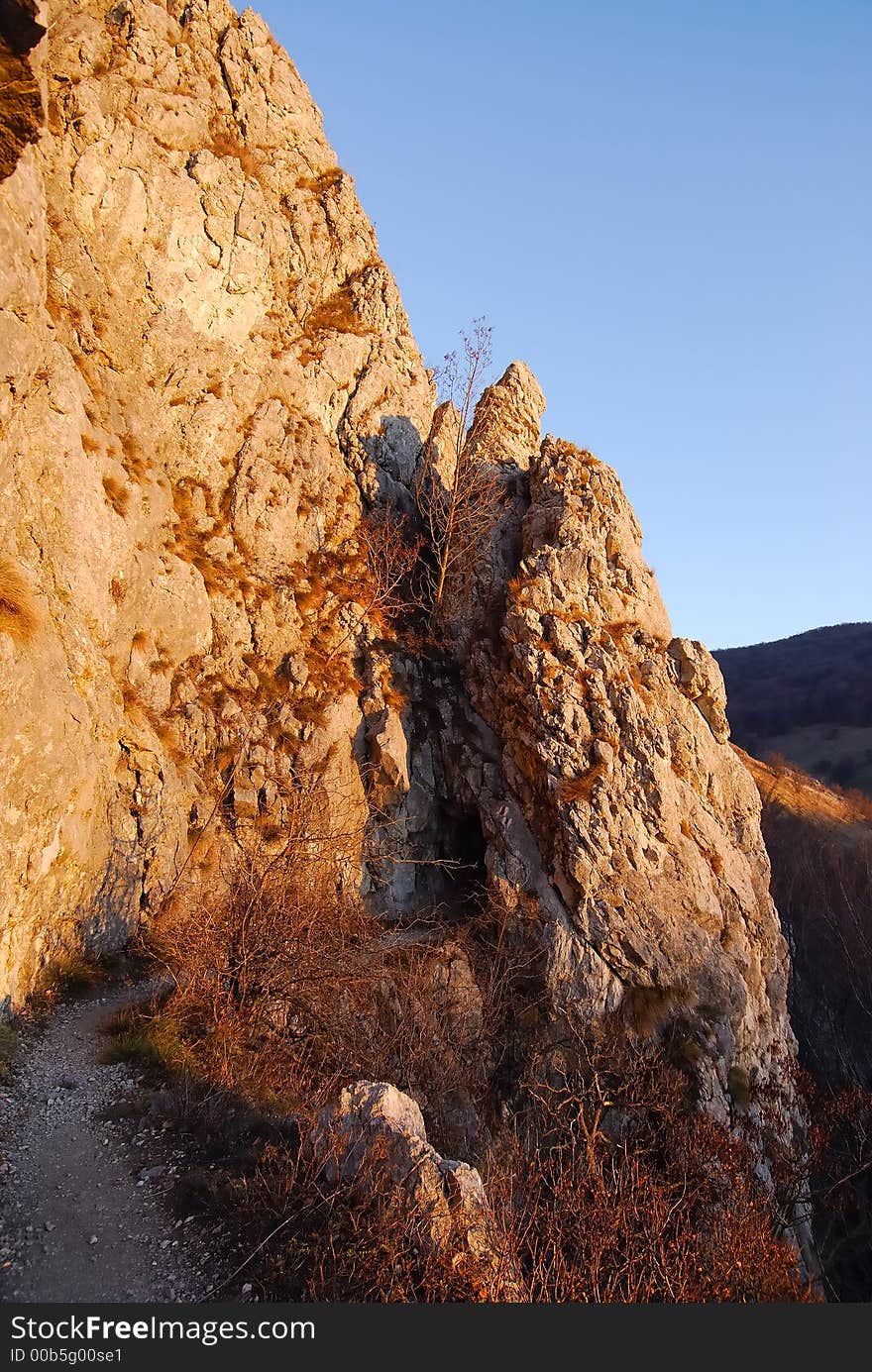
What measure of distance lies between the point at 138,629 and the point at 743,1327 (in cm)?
1443

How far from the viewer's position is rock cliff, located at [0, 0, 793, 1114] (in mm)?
12922

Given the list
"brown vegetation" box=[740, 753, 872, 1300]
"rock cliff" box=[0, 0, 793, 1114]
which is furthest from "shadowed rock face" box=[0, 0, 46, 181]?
"brown vegetation" box=[740, 753, 872, 1300]

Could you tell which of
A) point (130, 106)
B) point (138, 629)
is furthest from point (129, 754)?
point (130, 106)

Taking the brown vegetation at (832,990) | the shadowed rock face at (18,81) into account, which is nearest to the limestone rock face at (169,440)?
the shadowed rock face at (18,81)

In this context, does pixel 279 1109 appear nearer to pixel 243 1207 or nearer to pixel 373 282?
pixel 243 1207

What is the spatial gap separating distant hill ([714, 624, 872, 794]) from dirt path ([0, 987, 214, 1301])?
2588 inches

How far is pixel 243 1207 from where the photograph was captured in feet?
20.2

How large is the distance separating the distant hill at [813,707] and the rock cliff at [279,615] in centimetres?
5357

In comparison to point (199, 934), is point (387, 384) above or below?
above

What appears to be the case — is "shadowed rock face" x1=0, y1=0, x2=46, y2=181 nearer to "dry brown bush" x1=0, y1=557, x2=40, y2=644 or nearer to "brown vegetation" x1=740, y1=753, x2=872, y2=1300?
"dry brown bush" x1=0, y1=557, x2=40, y2=644

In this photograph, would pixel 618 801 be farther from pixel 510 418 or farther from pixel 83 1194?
pixel 510 418

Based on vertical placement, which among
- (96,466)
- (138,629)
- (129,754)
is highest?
(96,466)

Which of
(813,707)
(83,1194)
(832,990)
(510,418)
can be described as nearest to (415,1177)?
(83,1194)

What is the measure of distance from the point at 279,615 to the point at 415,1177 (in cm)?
1391
